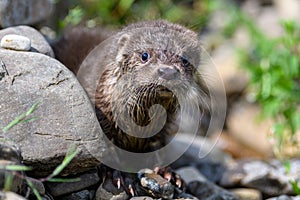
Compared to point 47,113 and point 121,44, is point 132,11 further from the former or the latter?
point 47,113

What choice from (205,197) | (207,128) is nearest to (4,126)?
(205,197)

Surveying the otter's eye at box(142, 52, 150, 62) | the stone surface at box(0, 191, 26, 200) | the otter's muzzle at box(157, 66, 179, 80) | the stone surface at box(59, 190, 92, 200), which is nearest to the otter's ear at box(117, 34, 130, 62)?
the otter's eye at box(142, 52, 150, 62)

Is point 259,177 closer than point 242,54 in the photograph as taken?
Yes

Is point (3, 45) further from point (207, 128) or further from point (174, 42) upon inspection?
point (207, 128)

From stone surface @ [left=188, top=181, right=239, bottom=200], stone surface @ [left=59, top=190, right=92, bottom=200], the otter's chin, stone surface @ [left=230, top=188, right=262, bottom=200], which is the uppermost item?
the otter's chin

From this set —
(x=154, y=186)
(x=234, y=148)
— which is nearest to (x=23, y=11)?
(x=154, y=186)

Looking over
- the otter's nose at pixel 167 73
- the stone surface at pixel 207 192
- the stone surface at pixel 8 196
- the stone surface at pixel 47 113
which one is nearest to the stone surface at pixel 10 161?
the stone surface at pixel 8 196

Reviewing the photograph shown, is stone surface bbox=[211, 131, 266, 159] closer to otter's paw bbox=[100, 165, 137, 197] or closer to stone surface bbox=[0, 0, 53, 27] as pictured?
stone surface bbox=[0, 0, 53, 27]
